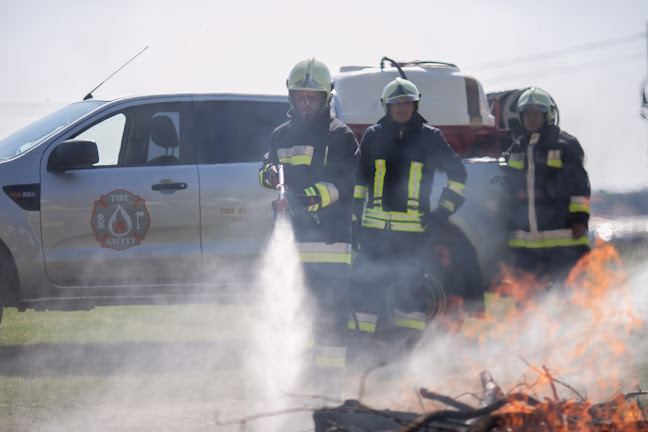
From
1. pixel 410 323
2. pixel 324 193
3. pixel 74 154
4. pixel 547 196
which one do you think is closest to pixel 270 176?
pixel 324 193

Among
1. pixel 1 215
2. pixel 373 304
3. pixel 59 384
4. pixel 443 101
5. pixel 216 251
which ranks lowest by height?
pixel 59 384

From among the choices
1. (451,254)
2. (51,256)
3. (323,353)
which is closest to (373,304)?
(323,353)

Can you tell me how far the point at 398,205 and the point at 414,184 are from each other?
0.19m

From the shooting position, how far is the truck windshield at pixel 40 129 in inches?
234

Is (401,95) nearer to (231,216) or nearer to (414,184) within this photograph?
(414,184)

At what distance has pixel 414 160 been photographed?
16.9 feet

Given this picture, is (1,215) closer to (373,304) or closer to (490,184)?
(373,304)

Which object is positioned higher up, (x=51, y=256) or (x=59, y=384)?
(x=51, y=256)

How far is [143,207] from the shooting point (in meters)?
5.89

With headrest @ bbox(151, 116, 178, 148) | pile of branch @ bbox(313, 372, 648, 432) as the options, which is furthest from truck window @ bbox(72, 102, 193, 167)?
pile of branch @ bbox(313, 372, 648, 432)

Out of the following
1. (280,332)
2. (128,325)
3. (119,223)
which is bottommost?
(128,325)

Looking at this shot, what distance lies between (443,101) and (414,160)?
7.94 ft

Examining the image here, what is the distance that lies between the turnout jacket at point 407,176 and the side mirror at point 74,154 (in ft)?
6.83

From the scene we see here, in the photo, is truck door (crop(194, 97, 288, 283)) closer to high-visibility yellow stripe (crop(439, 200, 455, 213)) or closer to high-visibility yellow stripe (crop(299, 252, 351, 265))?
high-visibility yellow stripe (crop(299, 252, 351, 265))
